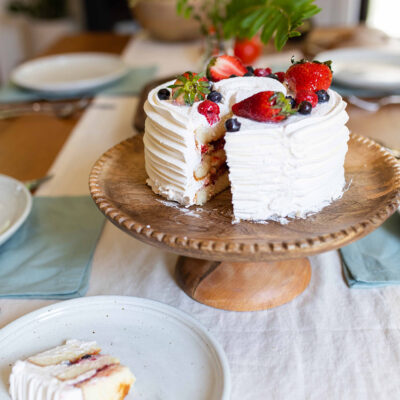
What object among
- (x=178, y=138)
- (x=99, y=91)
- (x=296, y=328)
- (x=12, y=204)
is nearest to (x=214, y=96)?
(x=178, y=138)

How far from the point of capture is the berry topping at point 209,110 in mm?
1170

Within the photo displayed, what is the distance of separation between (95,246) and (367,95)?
1.51m

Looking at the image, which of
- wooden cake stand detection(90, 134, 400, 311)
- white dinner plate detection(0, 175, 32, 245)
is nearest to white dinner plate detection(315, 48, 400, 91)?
wooden cake stand detection(90, 134, 400, 311)

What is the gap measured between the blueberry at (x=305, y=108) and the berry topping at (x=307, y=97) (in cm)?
5

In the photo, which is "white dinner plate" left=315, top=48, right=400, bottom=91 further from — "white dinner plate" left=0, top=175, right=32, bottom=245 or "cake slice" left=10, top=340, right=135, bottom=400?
"cake slice" left=10, top=340, right=135, bottom=400

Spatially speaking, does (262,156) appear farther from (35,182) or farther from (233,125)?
(35,182)

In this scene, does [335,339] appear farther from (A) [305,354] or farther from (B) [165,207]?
(B) [165,207]

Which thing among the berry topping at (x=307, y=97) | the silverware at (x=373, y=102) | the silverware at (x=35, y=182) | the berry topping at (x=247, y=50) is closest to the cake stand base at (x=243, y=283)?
the berry topping at (x=307, y=97)

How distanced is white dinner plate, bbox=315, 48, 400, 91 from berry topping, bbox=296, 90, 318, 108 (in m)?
1.13

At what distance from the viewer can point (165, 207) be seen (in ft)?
3.85

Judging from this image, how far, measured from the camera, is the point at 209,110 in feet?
3.85

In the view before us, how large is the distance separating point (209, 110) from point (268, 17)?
2.31 ft

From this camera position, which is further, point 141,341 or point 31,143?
point 31,143

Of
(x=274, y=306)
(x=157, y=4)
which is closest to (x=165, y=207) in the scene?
(x=274, y=306)
